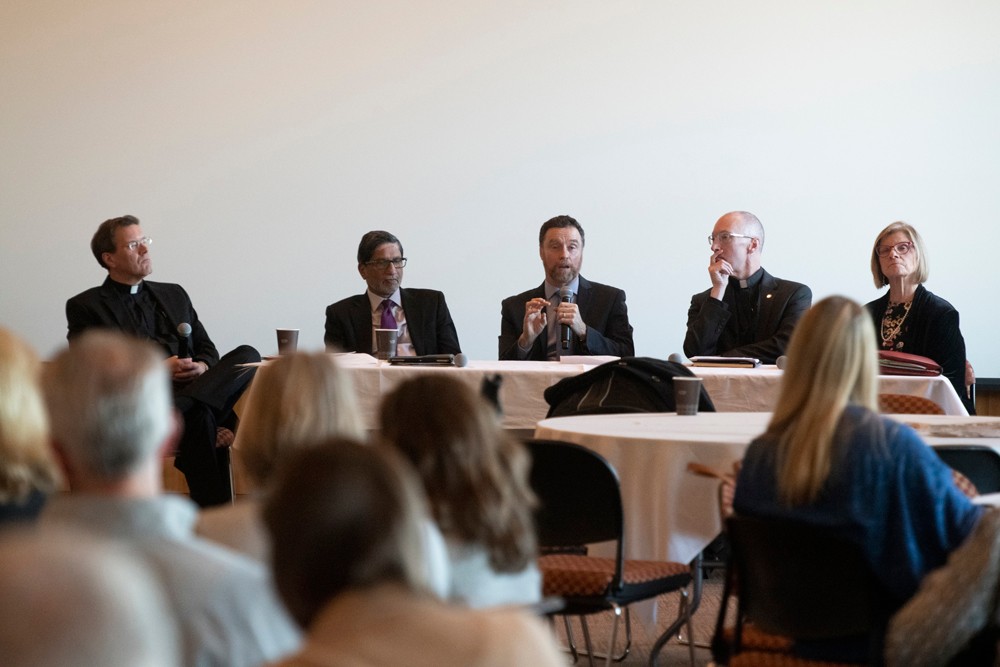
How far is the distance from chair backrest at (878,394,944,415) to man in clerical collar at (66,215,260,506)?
2.78 m

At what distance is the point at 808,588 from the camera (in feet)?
7.66

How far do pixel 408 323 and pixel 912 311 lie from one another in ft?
7.62

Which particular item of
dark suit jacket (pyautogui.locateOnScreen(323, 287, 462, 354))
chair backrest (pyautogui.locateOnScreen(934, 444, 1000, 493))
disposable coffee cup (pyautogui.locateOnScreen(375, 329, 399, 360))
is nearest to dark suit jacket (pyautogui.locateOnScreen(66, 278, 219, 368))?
dark suit jacket (pyautogui.locateOnScreen(323, 287, 462, 354))

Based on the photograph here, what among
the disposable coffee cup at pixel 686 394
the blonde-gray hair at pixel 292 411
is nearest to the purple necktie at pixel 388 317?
the disposable coffee cup at pixel 686 394

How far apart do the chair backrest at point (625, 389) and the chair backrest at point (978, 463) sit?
4.31 feet

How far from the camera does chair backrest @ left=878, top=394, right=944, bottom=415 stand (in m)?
4.31

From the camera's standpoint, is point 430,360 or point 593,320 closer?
point 430,360

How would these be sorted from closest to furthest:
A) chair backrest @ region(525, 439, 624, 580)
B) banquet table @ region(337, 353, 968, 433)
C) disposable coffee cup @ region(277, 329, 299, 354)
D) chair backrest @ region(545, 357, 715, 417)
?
chair backrest @ region(525, 439, 624, 580), chair backrest @ region(545, 357, 715, 417), banquet table @ region(337, 353, 968, 433), disposable coffee cup @ region(277, 329, 299, 354)

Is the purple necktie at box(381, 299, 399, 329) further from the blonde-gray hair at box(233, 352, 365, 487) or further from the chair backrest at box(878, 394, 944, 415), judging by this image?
the blonde-gray hair at box(233, 352, 365, 487)

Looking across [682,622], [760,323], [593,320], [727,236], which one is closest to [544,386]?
[593,320]

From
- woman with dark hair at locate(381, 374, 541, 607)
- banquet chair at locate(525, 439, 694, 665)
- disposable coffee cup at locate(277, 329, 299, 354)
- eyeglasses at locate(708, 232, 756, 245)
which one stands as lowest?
banquet chair at locate(525, 439, 694, 665)

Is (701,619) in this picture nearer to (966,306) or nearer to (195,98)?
(966,306)

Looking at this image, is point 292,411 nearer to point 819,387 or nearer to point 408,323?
point 819,387

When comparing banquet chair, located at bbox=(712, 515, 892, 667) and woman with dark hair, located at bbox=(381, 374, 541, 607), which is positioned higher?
woman with dark hair, located at bbox=(381, 374, 541, 607)
